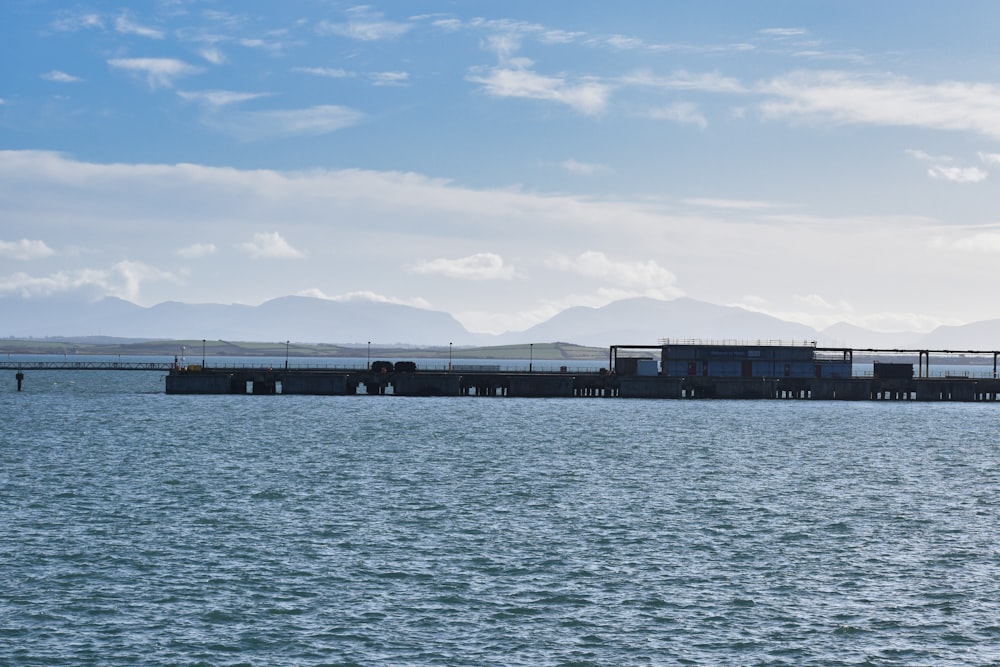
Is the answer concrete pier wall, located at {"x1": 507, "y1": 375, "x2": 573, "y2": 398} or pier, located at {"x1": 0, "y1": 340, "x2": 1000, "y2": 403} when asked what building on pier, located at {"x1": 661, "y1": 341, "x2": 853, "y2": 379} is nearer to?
pier, located at {"x1": 0, "y1": 340, "x2": 1000, "y2": 403}

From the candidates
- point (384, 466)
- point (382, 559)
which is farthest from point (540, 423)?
point (382, 559)

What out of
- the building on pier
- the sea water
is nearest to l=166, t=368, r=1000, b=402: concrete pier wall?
the building on pier

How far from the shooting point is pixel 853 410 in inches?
6107

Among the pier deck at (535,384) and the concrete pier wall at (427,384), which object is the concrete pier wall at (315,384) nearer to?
the pier deck at (535,384)

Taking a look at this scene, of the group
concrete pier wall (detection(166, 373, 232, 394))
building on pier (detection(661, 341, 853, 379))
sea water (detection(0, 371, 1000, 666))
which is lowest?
sea water (detection(0, 371, 1000, 666))

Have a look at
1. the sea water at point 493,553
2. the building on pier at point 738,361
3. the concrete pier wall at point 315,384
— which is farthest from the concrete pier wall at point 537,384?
the sea water at point 493,553

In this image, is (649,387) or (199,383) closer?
(649,387)

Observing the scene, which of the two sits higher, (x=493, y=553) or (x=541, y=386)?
(x=541, y=386)

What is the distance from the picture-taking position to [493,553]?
46250 mm

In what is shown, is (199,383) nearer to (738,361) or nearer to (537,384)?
(537,384)

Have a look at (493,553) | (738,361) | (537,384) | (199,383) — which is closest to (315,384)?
(199,383)

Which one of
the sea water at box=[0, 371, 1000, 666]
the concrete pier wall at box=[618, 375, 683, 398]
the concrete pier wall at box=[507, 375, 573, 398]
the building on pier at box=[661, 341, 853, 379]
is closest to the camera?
the sea water at box=[0, 371, 1000, 666]

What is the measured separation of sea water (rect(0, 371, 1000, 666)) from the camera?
1313 inches

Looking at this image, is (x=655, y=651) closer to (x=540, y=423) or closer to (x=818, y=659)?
(x=818, y=659)
